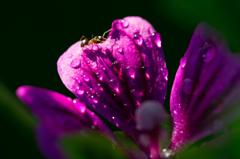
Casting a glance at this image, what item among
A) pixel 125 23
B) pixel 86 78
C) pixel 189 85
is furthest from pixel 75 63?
pixel 189 85

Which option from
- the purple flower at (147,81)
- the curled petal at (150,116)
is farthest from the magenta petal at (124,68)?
the curled petal at (150,116)

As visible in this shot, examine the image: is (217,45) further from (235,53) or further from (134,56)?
(134,56)

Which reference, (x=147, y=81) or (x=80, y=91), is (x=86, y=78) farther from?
(x=147, y=81)

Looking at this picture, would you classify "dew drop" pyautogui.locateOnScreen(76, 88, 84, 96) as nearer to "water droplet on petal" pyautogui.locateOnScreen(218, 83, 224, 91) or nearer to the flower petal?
the flower petal

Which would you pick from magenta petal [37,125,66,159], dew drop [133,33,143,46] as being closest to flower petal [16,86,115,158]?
magenta petal [37,125,66,159]

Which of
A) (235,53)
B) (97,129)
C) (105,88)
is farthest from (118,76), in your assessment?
(235,53)

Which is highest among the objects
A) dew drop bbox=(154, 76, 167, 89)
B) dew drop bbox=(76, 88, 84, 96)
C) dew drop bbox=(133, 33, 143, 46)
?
dew drop bbox=(133, 33, 143, 46)

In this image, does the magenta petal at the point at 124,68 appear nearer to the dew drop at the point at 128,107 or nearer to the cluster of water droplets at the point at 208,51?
the dew drop at the point at 128,107
